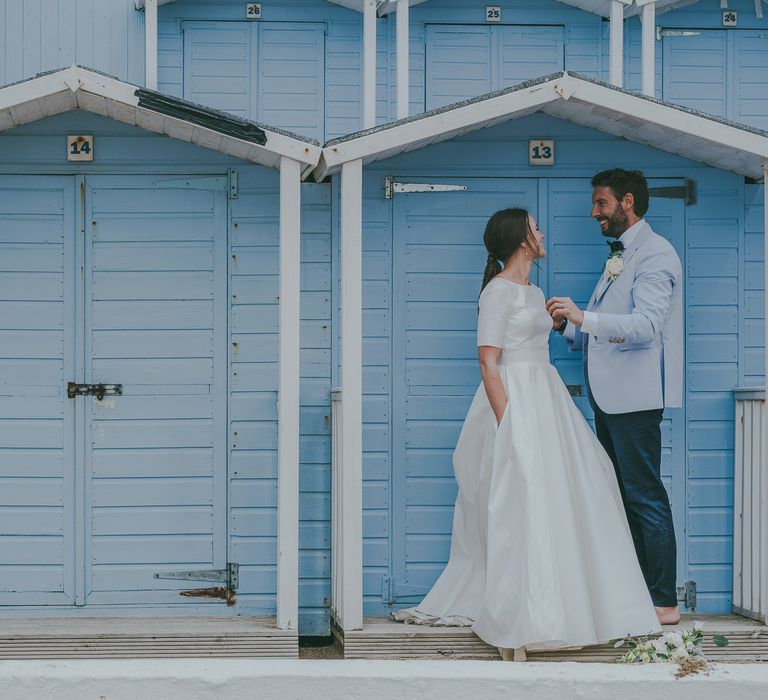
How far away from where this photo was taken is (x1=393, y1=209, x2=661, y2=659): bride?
19.2ft

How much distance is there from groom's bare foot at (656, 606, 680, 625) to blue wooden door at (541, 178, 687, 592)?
0.63 m

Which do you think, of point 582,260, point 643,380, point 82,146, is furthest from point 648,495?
point 82,146

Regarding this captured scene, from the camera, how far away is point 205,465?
664 cm

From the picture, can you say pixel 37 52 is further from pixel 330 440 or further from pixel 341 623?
pixel 341 623

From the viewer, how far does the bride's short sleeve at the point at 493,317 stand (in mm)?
6121

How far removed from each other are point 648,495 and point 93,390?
9.61 ft

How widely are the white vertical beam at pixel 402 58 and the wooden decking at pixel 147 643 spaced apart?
A: 3.01 meters

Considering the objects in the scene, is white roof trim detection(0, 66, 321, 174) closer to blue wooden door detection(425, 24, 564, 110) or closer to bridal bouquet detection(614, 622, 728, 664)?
blue wooden door detection(425, 24, 564, 110)

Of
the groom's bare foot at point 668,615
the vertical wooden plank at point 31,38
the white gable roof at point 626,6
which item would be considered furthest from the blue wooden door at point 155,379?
the white gable roof at point 626,6

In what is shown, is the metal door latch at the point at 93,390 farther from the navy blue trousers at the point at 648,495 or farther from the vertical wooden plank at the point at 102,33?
the navy blue trousers at the point at 648,495

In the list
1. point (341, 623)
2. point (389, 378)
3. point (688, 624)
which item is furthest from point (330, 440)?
point (688, 624)

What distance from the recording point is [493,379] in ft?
20.0

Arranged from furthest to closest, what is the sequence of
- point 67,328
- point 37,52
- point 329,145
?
point 37,52
point 67,328
point 329,145

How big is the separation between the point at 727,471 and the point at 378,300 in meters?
2.09
